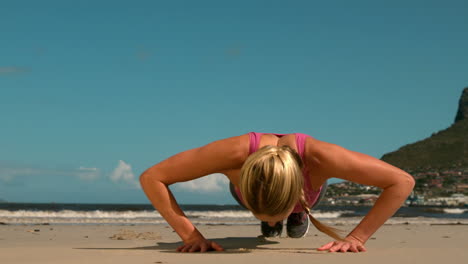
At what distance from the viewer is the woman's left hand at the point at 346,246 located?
389cm

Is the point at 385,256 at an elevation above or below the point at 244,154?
below

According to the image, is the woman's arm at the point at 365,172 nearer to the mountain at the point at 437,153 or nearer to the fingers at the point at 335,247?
the fingers at the point at 335,247

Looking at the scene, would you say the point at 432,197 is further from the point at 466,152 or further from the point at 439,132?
the point at 439,132

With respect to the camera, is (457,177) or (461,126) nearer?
(457,177)

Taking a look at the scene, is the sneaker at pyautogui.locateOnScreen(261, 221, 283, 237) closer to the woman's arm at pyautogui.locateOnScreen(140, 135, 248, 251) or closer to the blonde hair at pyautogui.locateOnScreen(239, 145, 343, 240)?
the woman's arm at pyautogui.locateOnScreen(140, 135, 248, 251)

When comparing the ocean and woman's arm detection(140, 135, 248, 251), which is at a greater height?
woman's arm detection(140, 135, 248, 251)

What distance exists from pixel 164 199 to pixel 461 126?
85.9m

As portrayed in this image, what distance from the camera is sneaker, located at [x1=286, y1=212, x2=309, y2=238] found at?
572cm

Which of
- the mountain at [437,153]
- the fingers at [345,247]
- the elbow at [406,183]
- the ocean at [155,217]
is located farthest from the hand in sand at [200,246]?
the mountain at [437,153]

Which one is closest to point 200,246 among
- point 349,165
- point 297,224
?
point 349,165

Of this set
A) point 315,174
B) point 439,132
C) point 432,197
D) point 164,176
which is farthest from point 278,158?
point 439,132

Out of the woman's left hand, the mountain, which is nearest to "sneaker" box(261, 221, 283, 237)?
the woman's left hand

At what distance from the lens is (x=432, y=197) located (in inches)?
2424

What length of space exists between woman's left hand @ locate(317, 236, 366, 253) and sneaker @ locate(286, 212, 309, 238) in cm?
169
